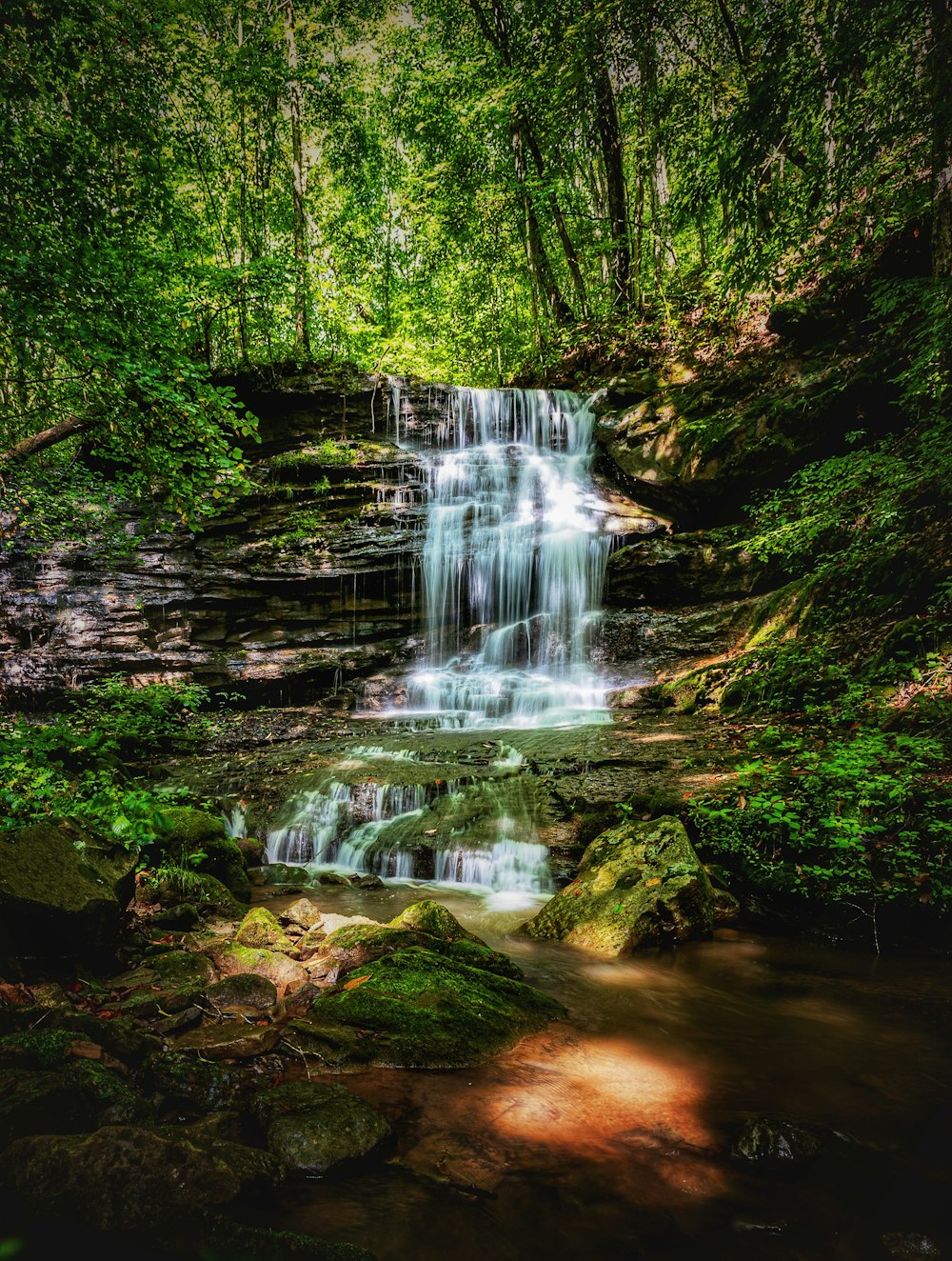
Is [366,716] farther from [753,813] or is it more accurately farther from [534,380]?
[534,380]

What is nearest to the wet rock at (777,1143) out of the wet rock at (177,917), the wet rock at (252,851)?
the wet rock at (177,917)

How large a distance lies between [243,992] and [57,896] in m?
1.08

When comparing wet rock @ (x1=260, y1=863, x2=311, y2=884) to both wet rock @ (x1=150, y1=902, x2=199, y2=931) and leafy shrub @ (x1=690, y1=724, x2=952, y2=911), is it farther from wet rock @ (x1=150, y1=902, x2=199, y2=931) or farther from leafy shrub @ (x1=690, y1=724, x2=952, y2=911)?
leafy shrub @ (x1=690, y1=724, x2=952, y2=911)

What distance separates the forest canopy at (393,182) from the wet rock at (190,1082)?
492cm

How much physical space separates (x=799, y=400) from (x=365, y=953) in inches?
438

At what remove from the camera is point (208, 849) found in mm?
5164

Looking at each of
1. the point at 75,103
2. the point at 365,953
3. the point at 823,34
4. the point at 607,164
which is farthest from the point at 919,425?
the point at 607,164

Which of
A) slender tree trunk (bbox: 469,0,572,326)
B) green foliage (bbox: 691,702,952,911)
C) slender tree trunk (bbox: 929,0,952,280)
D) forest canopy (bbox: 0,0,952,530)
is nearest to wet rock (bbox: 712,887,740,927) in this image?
green foliage (bbox: 691,702,952,911)

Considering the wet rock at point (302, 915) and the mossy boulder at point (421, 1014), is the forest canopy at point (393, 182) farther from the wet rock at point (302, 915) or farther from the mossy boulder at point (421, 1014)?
the mossy boulder at point (421, 1014)

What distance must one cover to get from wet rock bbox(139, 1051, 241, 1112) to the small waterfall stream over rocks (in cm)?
354

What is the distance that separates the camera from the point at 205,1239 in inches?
57.9

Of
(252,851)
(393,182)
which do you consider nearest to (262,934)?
(252,851)

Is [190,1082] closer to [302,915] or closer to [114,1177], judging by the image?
[114,1177]

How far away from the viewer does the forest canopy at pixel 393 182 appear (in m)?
5.20
